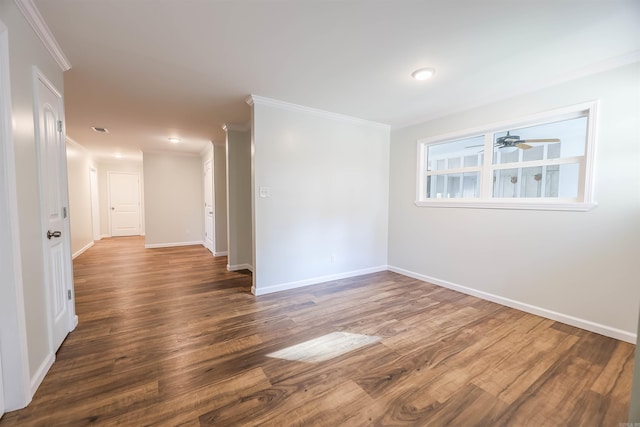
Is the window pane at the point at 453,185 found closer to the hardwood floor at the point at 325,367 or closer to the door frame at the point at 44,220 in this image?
the hardwood floor at the point at 325,367

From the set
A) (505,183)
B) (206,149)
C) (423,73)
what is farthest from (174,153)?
(505,183)

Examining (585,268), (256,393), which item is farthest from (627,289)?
(256,393)

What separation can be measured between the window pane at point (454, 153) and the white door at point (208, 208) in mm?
4341

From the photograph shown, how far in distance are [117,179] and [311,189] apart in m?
7.59

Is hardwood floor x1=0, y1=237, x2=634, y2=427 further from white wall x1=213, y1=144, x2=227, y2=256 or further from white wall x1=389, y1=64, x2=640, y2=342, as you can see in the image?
white wall x1=213, y1=144, x2=227, y2=256

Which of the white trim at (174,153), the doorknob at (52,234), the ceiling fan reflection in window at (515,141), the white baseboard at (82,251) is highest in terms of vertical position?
the white trim at (174,153)

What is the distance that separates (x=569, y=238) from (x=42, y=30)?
15.2ft

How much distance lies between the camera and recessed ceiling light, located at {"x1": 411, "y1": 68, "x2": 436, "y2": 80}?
7.66ft

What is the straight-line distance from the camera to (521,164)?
2758 mm

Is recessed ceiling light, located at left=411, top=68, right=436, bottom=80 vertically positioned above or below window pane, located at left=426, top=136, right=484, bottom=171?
above

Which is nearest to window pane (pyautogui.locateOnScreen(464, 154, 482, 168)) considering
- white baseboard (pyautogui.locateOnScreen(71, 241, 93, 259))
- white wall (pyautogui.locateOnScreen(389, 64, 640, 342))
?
white wall (pyautogui.locateOnScreen(389, 64, 640, 342))

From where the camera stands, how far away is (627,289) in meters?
2.13

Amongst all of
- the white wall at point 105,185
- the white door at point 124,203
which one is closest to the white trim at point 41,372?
the white wall at point 105,185

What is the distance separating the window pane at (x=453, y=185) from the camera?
324 centimetres
